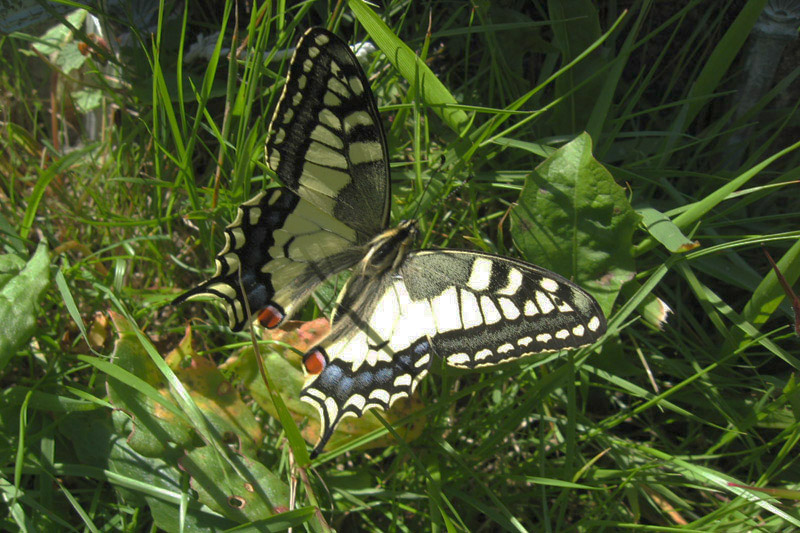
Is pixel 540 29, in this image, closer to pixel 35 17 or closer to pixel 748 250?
pixel 748 250

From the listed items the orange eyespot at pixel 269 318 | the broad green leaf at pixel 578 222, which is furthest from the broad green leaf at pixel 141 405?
the broad green leaf at pixel 578 222

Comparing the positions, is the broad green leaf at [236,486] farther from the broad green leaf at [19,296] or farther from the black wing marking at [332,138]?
the black wing marking at [332,138]

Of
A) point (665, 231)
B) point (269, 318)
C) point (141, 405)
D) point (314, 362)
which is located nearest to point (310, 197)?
point (269, 318)

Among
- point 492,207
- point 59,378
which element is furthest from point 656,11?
point 59,378

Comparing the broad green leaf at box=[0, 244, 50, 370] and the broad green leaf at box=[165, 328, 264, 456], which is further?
the broad green leaf at box=[165, 328, 264, 456]

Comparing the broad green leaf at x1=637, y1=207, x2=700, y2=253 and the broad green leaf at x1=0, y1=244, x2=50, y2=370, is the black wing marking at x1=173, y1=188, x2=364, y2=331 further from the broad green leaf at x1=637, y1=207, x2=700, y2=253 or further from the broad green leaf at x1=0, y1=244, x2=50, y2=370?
the broad green leaf at x1=637, y1=207, x2=700, y2=253

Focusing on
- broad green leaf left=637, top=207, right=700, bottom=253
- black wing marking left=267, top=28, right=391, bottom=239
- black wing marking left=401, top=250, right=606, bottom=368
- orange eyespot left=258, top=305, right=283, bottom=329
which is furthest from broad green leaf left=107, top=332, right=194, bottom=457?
broad green leaf left=637, top=207, right=700, bottom=253

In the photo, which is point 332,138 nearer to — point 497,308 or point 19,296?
point 497,308
